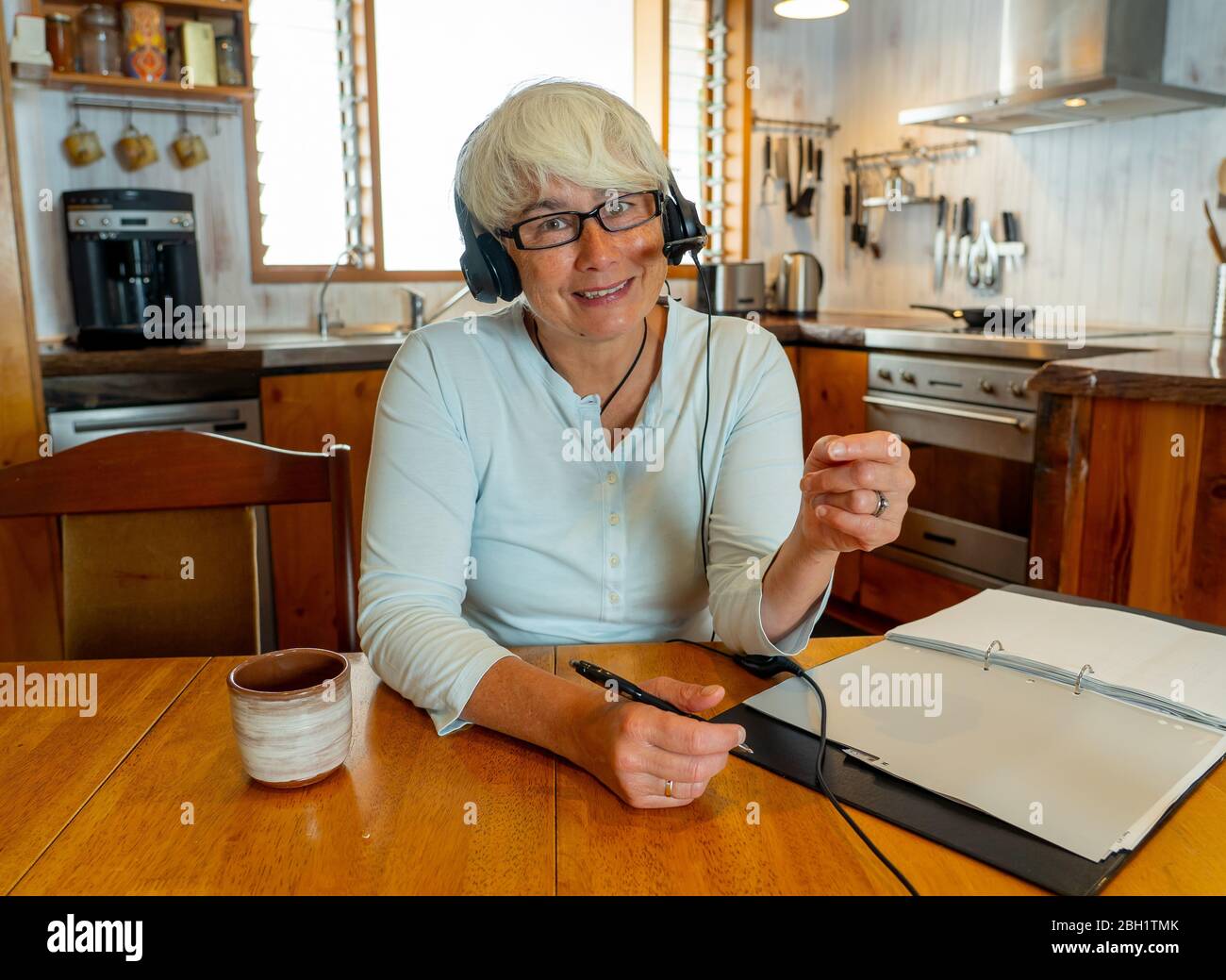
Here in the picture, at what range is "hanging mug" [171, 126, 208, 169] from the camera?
9.51 ft

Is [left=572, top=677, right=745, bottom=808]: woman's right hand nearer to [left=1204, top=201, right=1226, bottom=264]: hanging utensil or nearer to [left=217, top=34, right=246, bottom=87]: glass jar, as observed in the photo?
[left=1204, top=201, right=1226, bottom=264]: hanging utensil

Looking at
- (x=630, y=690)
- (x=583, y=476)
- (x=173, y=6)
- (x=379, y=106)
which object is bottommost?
(x=630, y=690)

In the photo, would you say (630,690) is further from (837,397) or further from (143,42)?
(143,42)

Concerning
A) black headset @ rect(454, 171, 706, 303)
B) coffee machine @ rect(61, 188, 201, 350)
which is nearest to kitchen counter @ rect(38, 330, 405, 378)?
coffee machine @ rect(61, 188, 201, 350)

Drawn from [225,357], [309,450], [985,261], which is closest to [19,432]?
[225,357]

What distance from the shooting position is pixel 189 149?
2902 millimetres

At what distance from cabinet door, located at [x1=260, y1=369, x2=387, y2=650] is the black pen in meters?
1.84

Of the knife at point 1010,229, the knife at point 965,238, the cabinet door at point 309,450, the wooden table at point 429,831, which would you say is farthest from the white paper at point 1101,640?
the knife at point 965,238

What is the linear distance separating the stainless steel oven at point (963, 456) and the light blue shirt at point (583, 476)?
151 cm

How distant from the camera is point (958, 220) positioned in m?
3.43

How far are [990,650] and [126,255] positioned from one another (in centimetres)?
263

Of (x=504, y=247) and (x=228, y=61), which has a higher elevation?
(x=228, y=61)

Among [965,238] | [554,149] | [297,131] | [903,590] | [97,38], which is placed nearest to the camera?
[554,149]

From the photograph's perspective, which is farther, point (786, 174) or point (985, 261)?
point (786, 174)
